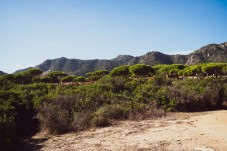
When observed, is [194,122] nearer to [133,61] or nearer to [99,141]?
[99,141]

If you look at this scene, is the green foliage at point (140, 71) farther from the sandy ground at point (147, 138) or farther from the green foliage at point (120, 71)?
the sandy ground at point (147, 138)

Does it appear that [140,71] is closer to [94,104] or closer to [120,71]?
[120,71]

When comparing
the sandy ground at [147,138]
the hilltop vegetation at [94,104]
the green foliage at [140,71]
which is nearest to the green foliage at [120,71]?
the green foliage at [140,71]

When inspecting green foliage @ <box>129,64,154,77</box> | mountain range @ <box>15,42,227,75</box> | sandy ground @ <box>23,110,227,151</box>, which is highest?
mountain range @ <box>15,42,227,75</box>

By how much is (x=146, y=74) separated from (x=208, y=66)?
10.5 m

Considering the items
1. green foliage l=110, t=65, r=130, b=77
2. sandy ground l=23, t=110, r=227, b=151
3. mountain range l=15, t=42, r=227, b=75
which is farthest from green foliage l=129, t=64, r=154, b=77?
mountain range l=15, t=42, r=227, b=75

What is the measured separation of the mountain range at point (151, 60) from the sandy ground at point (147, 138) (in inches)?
2913

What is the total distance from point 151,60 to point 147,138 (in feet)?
286

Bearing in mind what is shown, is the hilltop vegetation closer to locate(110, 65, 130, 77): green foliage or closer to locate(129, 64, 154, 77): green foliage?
locate(110, 65, 130, 77): green foliage

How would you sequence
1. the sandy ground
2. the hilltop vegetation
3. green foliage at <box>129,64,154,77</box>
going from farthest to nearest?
green foliage at <box>129,64,154,77</box>, the hilltop vegetation, the sandy ground

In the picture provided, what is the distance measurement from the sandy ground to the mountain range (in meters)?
74.0

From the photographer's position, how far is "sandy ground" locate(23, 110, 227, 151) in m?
8.17

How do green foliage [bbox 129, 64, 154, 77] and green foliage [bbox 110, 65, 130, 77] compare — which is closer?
green foliage [bbox 110, 65, 130, 77]

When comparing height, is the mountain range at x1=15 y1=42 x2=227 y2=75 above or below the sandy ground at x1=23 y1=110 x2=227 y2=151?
above
